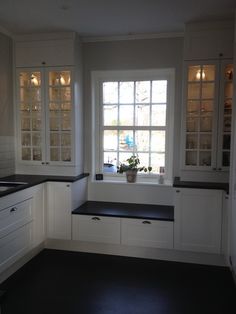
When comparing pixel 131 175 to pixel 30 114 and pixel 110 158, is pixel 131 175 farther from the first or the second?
pixel 30 114

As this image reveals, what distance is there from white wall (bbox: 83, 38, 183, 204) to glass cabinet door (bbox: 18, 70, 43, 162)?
1.96 feet

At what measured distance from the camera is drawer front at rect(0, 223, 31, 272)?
2.63 m

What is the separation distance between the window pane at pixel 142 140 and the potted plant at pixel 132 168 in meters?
0.16

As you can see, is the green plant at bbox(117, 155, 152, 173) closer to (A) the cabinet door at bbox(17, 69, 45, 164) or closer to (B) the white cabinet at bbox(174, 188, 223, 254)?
(B) the white cabinet at bbox(174, 188, 223, 254)

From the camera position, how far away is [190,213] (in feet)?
10.1

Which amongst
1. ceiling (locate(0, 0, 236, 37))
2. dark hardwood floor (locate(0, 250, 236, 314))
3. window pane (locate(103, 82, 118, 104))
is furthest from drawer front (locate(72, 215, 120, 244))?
ceiling (locate(0, 0, 236, 37))

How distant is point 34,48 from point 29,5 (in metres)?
0.84

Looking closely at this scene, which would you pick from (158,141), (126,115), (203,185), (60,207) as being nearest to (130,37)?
(126,115)

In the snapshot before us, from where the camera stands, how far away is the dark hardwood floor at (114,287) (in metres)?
2.39

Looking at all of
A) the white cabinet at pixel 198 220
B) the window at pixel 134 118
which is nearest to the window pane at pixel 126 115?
the window at pixel 134 118

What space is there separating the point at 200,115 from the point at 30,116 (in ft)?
6.76

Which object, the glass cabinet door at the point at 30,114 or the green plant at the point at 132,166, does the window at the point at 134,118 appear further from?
the glass cabinet door at the point at 30,114

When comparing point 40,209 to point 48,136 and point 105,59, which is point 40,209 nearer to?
point 48,136

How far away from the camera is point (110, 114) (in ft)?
12.9
